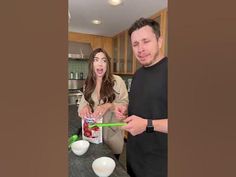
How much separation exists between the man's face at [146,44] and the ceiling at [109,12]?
122cm

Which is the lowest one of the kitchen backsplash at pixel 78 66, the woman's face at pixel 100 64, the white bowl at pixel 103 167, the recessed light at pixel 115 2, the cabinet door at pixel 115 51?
the white bowl at pixel 103 167

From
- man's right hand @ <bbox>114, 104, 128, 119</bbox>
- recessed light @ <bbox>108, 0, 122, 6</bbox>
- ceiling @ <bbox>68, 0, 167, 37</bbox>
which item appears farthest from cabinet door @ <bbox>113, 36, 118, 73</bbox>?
man's right hand @ <bbox>114, 104, 128, 119</bbox>

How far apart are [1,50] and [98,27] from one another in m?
3.08

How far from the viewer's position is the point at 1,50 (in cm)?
9

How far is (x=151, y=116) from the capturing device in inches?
34.8

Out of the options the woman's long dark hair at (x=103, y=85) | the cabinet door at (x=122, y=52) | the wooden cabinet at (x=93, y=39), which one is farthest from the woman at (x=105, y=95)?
the wooden cabinet at (x=93, y=39)

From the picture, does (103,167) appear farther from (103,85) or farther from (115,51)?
(115,51)

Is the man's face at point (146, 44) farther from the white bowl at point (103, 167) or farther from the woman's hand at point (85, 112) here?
the white bowl at point (103, 167)

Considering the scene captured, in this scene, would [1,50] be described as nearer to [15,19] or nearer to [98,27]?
[15,19]

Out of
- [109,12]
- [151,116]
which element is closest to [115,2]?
[109,12]

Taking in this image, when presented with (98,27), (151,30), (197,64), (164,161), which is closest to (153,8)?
(98,27)

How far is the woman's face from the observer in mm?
1109

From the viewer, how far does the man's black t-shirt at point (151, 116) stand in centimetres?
86

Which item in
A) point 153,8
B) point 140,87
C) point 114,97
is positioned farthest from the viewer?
point 153,8
